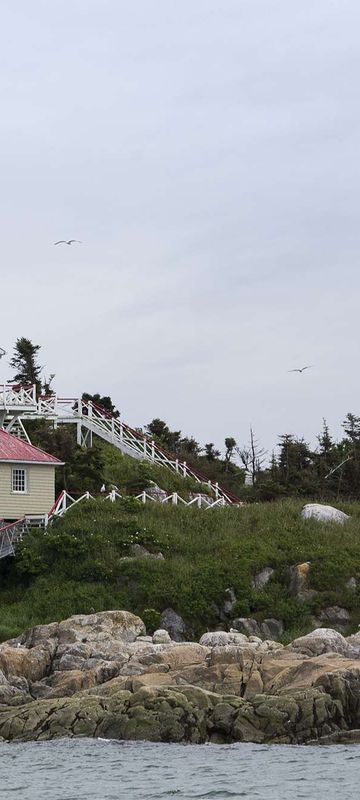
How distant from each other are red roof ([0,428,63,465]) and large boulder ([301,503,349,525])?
30.8 feet

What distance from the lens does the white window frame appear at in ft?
176

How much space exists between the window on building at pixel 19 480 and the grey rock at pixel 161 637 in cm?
1245

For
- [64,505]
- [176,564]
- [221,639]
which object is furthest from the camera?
[64,505]

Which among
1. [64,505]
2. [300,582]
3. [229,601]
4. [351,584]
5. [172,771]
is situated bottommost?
[172,771]

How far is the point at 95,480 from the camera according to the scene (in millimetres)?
57500

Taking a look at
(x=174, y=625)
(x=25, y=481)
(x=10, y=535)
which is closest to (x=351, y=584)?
(x=174, y=625)

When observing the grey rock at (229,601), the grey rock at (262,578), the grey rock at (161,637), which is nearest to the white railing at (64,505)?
the grey rock at (262,578)

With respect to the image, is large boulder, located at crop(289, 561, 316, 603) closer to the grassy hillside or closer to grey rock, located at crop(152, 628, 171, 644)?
the grassy hillside

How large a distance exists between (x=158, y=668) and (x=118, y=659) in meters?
2.20

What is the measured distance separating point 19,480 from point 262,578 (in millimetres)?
10765

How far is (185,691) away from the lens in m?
32.9

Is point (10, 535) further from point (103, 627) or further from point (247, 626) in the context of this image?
point (247, 626)

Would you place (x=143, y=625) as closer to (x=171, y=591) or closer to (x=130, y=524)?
(x=171, y=591)

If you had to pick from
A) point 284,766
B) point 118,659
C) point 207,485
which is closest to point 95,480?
point 207,485
